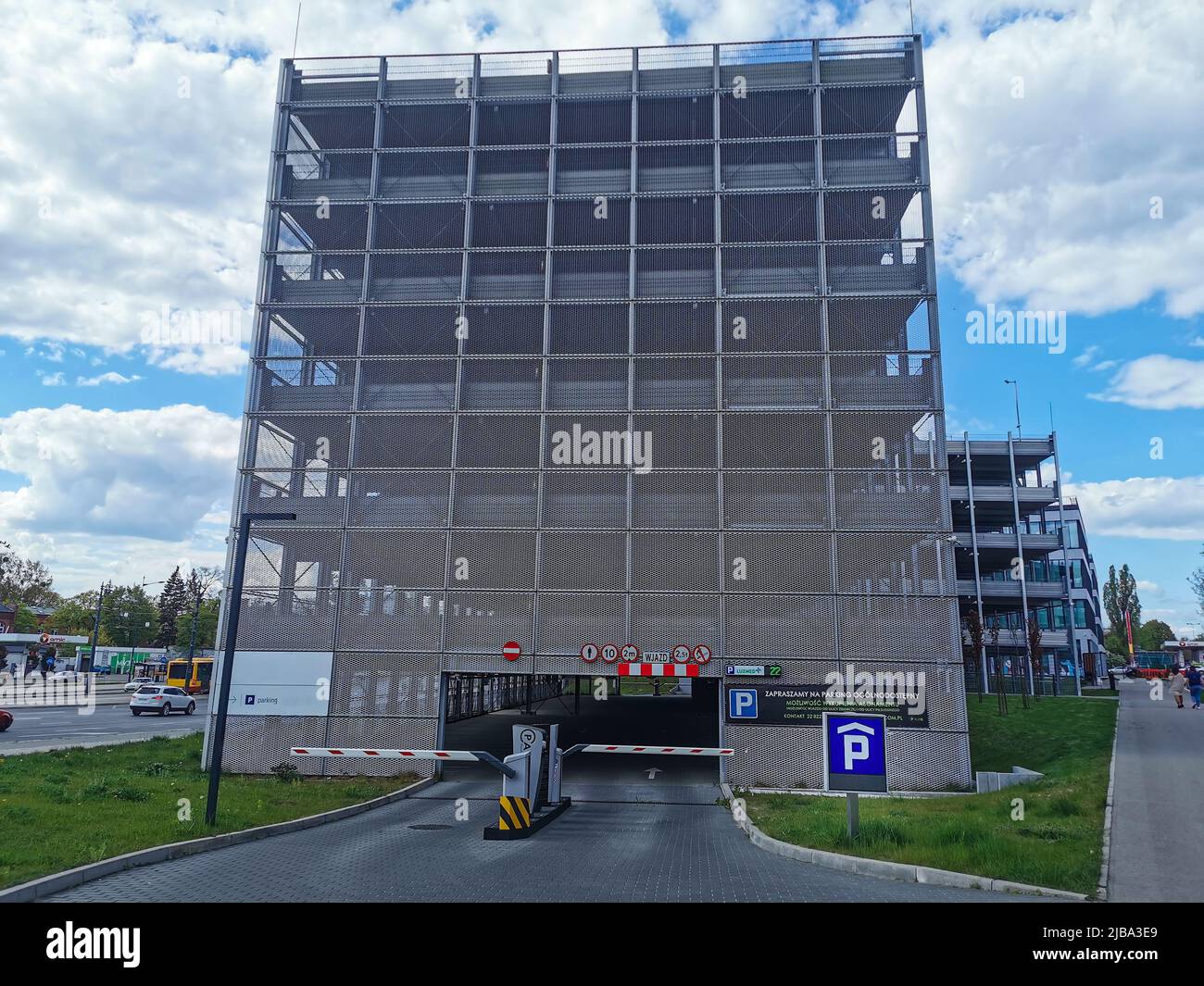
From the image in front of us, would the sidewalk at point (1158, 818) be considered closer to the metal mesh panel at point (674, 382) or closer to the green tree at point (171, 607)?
the metal mesh panel at point (674, 382)

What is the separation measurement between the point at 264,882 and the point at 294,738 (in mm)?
13457

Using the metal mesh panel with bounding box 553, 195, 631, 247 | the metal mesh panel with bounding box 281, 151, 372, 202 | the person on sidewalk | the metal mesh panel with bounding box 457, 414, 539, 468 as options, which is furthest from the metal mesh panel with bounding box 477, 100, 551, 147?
the person on sidewalk

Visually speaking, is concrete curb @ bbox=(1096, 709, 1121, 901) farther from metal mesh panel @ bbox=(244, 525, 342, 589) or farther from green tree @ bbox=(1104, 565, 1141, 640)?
Result: green tree @ bbox=(1104, 565, 1141, 640)

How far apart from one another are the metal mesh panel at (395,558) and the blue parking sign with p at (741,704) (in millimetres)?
8914

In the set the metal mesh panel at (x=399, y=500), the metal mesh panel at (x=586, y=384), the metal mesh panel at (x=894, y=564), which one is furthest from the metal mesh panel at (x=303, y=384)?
the metal mesh panel at (x=894, y=564)

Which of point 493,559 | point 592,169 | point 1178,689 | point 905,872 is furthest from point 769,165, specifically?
point 1178,689

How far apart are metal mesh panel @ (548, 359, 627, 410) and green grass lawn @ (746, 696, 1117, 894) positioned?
11.9 m

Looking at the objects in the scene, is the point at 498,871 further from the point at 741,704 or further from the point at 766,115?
the point at 766,115

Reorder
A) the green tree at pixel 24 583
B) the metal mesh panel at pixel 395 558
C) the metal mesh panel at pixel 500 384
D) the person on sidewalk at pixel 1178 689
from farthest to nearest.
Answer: the green tree at pixel 24 583 < the person on sidewalk at pixel 1178 689 < the metal mesh panel at pixel 500 384 < the metal mesh panel at pixel 395 558

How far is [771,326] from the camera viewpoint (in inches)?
1001

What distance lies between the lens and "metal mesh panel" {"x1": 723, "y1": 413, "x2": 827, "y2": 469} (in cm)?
2430

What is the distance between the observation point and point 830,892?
10.3 meters

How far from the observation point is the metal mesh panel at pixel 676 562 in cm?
2373

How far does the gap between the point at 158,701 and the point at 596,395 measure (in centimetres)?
3336
